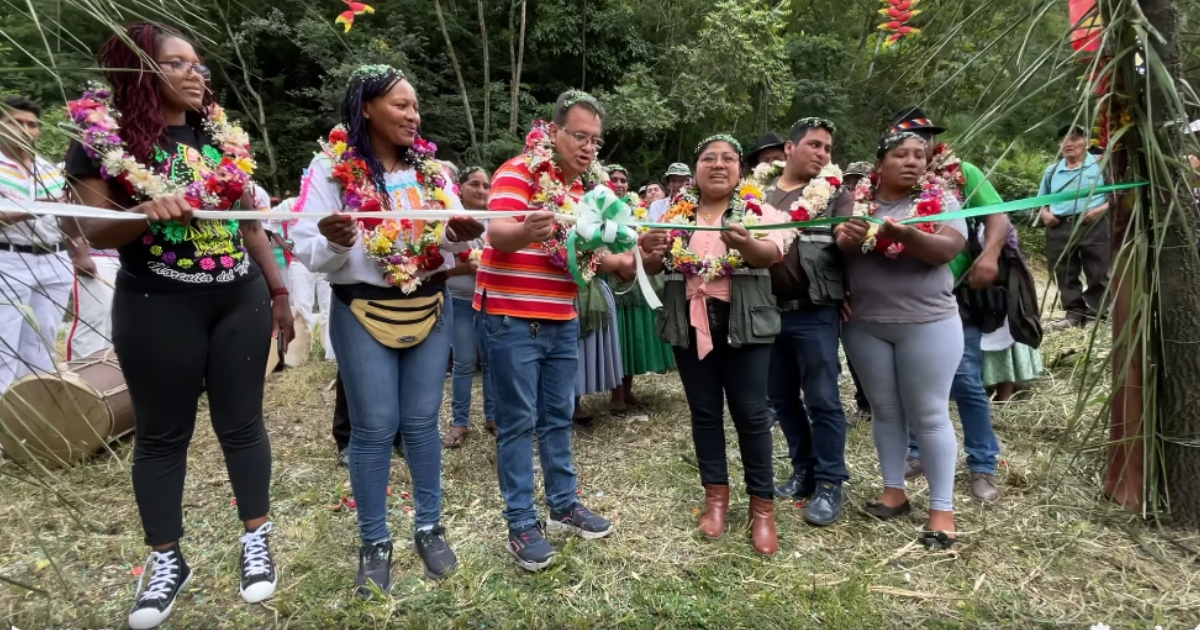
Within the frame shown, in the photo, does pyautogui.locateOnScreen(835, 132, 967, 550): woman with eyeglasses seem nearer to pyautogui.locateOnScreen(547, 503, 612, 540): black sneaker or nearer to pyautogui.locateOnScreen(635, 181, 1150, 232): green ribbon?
pyautogui.locateOnScreen(635, 181, 1150, 232): green ribbon

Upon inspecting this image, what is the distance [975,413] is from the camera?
3.31 meters

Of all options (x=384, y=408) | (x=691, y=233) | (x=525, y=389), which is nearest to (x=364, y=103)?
(x=384, y=408)

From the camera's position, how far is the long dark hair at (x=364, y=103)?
2343 millimetres

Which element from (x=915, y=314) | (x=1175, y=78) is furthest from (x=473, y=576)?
(x=1175, y=78)

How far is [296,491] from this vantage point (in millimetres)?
3537

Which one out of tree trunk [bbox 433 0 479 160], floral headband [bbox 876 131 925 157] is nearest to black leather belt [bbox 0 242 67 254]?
floral headband [bbox 876 131 925 157]

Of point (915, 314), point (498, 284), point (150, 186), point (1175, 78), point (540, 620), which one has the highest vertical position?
point (1175, 78)

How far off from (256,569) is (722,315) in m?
2.02

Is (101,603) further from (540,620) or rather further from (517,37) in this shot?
(517,37)

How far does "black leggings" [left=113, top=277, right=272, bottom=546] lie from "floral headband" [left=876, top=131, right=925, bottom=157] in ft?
8.47

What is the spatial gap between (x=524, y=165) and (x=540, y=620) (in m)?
1.73

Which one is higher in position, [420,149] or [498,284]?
[420,149]

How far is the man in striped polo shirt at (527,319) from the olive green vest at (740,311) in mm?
420

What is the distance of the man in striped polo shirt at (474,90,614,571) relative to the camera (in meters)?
2.63
